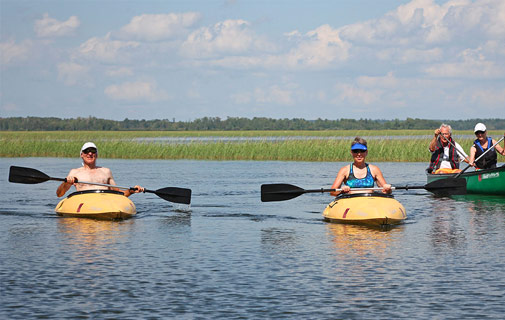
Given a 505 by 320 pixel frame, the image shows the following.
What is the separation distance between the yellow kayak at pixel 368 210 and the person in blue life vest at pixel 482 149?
20.3 feet

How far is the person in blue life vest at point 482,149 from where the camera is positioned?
798 inches

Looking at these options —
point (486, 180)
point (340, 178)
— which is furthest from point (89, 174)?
point (486, 180)

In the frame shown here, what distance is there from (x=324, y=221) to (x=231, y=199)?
222 inches

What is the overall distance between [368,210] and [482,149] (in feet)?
24.8

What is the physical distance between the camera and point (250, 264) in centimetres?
1074

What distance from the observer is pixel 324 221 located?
Result: 51.5 ft

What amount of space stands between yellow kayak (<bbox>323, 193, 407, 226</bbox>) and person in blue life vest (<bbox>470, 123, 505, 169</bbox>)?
20.3ft

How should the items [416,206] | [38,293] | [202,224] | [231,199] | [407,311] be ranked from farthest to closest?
[231,199] < [416,206] < [202,224] < [38,293] < [407,311]

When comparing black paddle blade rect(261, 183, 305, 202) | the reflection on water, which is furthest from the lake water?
black paddle blade rect(261, 183, 305, 202)

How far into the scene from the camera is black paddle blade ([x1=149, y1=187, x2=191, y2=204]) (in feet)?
57.1

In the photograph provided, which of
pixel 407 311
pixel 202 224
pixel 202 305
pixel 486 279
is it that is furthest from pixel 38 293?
pixel 202 224

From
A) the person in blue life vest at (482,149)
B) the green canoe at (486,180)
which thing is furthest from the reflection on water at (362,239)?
the person in blue life vest at (482,149)

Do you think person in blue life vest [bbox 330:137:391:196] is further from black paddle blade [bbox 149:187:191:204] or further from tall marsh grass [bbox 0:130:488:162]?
tall marsh grass [bbox 0:130:488:162]

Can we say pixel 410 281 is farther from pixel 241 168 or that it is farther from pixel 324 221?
pixel 241 168
